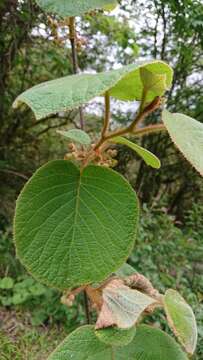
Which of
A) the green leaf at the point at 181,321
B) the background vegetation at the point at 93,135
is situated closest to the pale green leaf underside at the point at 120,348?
the green leaf at the point at 181,321

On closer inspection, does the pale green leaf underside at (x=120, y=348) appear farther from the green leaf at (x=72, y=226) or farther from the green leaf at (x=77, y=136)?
the green leaf at (x=77, y=136)

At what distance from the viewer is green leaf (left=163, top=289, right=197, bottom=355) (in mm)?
381

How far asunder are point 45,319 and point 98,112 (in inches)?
62.7

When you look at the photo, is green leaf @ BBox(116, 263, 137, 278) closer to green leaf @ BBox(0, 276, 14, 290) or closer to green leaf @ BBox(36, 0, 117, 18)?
green leaf @ BBox(36, 0, 117, 18)

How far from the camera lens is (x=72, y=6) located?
437 mm

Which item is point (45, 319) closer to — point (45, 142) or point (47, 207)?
point (45, 142)

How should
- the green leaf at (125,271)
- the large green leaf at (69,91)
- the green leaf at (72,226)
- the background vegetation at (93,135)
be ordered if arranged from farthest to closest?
the background vegetation at (93,135), the green leaf at (125,271), the green leaf at (72,226), the large green leaf at (69,91)

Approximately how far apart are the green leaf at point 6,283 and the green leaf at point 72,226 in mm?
2064

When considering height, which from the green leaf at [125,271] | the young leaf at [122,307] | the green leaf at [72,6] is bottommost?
the green leaf at [125,271]

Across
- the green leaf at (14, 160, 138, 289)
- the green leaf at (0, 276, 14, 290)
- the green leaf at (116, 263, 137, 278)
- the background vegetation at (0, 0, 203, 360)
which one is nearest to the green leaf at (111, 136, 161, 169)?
the green leaf at (14, 160, 138, 289)

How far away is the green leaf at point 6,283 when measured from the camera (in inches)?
94.8

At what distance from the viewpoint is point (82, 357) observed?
42 centimetres

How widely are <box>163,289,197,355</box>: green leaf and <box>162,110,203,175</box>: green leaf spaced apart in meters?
0.14

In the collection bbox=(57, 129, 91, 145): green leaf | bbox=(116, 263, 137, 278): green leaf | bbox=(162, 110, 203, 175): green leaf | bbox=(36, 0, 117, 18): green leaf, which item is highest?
bbox=(36, 0, 117, 18): green leaf
